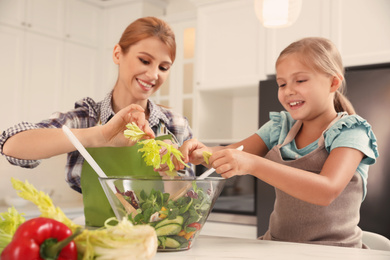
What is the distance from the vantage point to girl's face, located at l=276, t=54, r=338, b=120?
3.91 ft

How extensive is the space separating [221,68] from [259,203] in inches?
41.5

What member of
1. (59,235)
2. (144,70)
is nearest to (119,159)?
(144,70)

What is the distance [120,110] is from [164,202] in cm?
59

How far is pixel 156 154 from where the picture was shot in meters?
0.83

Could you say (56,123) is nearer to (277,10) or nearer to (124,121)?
(124,121)

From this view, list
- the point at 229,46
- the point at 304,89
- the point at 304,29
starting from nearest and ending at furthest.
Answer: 1. the point at 304,89
2. the point at 304,29
3. the point at 229,46

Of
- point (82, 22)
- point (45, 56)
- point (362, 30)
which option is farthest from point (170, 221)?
point (82, 22)

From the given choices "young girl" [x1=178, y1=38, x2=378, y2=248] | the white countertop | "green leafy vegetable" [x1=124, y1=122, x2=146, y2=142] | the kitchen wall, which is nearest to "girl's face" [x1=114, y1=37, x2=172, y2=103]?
"young girl" [x1=178, y1=38, x2=378, y2=248]

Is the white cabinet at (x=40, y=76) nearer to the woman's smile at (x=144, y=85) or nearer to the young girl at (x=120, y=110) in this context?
the young girl at (x=120, y=110)

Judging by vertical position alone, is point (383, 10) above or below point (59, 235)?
above

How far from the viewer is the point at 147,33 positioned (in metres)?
1.43

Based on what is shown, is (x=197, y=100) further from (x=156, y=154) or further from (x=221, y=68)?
(x=156, y=154)

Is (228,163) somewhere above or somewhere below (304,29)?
below

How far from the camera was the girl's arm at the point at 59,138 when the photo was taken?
3.56 ft
